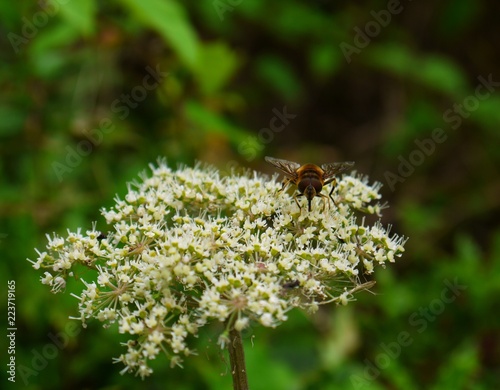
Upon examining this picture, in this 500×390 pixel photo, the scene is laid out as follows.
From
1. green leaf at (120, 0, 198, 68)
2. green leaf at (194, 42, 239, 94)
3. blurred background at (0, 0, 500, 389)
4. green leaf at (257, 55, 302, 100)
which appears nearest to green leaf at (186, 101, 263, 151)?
blurred background at (0, 0, 500, 389)

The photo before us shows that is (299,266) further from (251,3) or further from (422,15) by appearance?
(422,15)

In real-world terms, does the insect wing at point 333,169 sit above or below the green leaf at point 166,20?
below

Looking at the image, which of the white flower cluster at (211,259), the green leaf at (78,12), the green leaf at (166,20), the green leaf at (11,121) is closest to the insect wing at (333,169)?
the white flower cluster at (211,259)

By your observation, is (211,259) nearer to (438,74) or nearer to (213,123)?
(213,123)

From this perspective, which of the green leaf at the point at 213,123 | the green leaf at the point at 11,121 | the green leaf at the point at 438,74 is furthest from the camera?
the green leaf at the point at 438,74

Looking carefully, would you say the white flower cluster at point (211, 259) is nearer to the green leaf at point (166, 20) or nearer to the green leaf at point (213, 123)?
the green leaf at point (166, 20)

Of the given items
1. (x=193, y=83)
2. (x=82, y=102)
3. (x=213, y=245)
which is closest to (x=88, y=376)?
(x=213, y=245)

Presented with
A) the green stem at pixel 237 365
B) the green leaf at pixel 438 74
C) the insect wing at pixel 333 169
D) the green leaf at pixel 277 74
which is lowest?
the green stem at pixel 237 365
